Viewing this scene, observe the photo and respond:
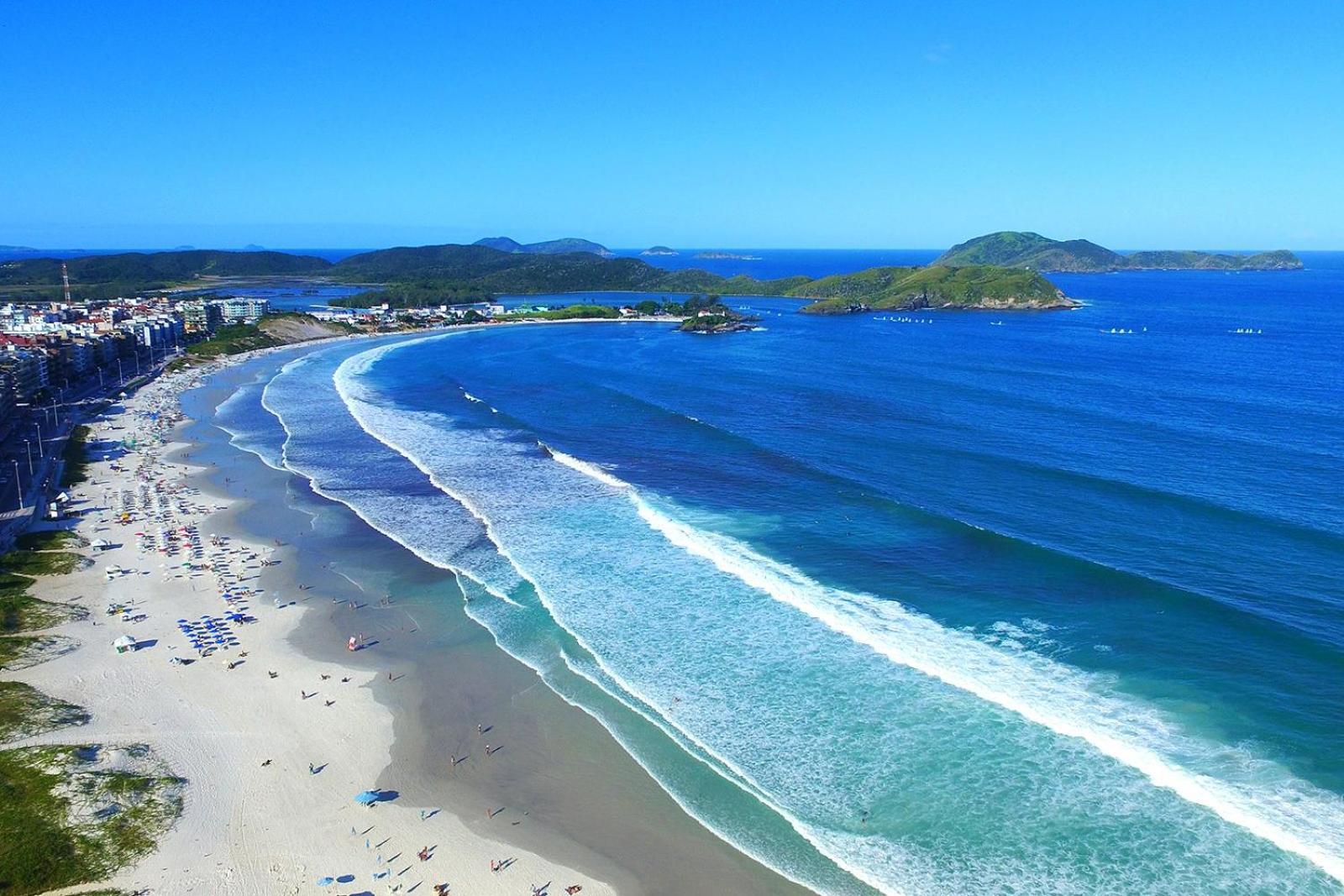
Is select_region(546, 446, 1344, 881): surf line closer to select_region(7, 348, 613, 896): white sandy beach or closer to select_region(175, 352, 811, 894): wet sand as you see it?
select_region(175, 352, 811, 894): wet sand

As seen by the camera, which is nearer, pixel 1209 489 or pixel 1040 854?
pixel 1040 854

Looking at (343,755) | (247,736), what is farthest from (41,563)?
(343,755)

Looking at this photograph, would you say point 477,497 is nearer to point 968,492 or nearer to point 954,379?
→ point 968,492

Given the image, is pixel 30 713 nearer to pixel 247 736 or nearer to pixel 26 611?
pixel 247 736

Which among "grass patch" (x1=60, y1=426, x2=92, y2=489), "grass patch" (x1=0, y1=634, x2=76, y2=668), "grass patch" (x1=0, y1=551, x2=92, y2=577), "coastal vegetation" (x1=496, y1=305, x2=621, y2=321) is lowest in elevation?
"grass patch" (x1=0, y1=634, x2=76, y2=668)

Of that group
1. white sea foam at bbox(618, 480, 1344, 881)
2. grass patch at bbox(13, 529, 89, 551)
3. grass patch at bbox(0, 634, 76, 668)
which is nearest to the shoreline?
grass patch at bbox(0, 634, 76, 668)

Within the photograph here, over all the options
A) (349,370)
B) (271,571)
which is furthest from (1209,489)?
(349,370)

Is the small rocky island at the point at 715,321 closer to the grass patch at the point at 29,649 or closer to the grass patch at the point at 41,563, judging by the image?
the grass patch at the point at 41,563
